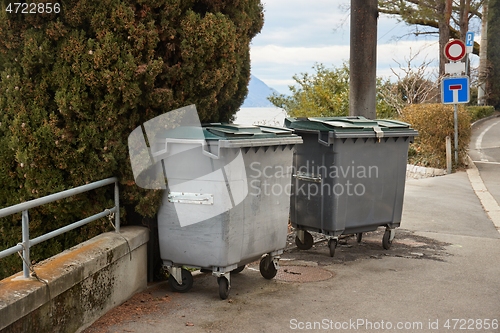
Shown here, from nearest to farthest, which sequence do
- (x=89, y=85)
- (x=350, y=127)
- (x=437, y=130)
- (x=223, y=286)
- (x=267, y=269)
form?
(x=89, y=85), (x=223, y=286), (x=267, y=269), (x=350, y=127), (x=437, y=130)

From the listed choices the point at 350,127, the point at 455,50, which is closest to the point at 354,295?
the point at 350,127

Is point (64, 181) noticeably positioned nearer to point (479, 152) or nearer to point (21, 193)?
point (21, 193)

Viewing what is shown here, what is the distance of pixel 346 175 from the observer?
6461 millimetres

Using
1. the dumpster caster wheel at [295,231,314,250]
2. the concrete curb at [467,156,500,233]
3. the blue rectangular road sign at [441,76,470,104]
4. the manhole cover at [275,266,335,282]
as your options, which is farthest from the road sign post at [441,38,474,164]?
the manhole cover at [275,266,335,282]

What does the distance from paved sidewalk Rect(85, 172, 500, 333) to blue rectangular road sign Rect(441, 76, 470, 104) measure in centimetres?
677

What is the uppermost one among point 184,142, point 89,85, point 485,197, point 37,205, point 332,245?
point 89,85

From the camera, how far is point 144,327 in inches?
173

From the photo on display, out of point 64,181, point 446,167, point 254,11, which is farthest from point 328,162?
point 446,167

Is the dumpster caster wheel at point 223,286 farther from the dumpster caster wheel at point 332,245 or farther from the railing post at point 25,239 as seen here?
the dumpster caster wheel at point 332,245

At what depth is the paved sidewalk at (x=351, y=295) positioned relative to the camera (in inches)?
179

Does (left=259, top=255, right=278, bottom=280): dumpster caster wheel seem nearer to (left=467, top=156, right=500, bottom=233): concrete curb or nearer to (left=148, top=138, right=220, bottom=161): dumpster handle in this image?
(left=148, top=138, right=220, bottom=161): dumpster handle

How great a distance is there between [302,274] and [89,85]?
268 cm

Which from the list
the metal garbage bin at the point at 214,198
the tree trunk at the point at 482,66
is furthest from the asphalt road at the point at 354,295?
the tree trunk at the point at 482,66

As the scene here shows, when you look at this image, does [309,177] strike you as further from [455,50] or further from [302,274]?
[455,50]
